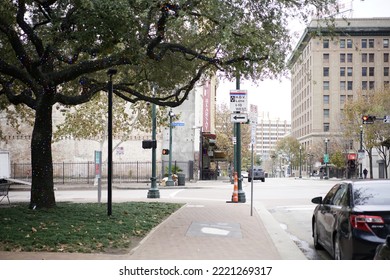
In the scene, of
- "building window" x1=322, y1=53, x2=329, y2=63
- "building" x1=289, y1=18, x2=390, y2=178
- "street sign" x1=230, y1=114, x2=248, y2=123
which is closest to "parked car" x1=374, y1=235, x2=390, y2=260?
"building" x1=289, y1=18, x2=390, y2=178

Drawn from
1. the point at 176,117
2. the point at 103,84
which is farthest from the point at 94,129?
the point at 103,84

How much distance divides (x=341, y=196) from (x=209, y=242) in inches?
97.2

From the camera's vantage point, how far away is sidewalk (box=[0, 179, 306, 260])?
7.14 m

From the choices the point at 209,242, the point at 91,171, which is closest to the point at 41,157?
the point at 209,242

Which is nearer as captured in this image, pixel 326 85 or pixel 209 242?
pixel 209 242

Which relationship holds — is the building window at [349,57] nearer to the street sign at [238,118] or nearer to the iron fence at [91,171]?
the street sign at [238,118]

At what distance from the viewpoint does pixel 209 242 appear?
28.3ft

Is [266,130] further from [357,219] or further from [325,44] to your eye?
[357,219]

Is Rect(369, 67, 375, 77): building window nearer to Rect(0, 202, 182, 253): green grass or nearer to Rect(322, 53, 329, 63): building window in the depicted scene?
Rect(322, 53, 329, 63): building window

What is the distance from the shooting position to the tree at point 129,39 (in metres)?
9.34

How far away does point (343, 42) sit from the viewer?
34.9 feet

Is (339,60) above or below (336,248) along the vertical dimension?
above

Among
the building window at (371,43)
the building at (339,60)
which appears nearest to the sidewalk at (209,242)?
the building at (339,60)

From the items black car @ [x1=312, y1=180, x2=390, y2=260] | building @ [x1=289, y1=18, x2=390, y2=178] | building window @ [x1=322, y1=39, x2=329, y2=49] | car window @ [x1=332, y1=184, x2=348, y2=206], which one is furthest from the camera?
building window @ [x1=322, y1=39, x2=329, y2=49]
